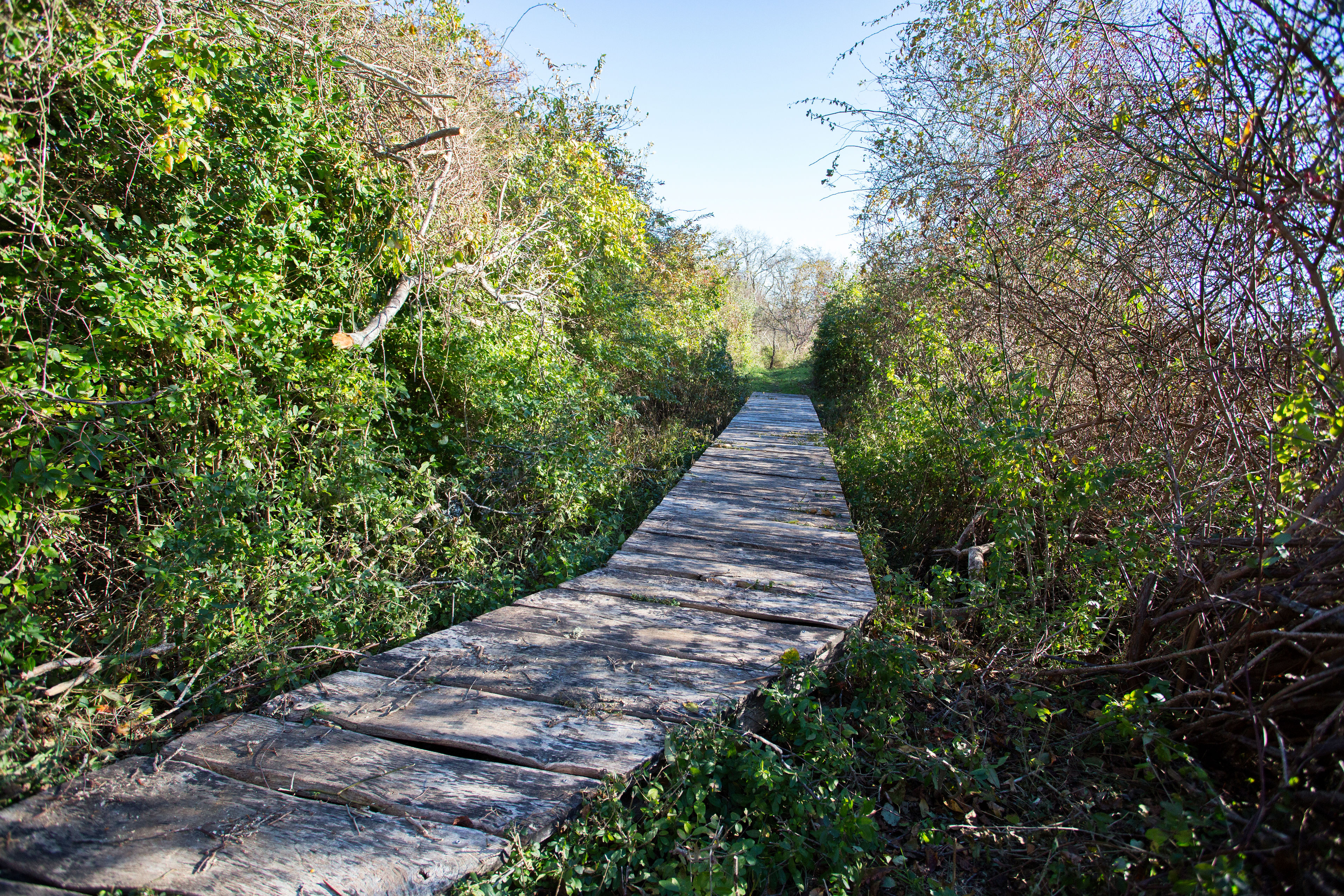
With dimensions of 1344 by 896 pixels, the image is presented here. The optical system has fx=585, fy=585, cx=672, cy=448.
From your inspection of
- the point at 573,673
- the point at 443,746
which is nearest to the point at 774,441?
the point at 573,673

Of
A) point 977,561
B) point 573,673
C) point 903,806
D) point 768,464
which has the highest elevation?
point 768,464

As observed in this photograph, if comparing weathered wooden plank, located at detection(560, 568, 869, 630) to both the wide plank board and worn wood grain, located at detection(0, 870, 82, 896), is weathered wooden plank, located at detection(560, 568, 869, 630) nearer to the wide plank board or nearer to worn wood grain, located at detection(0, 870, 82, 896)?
worn wood grain, located at detection(0, 870, 82, 896)

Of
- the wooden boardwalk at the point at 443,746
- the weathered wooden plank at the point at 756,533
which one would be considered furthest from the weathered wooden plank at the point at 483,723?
the weathered wooden plank at the point at 756,533

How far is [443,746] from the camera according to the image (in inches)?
77.8

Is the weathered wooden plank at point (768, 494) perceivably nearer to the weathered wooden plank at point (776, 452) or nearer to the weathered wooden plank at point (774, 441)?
the weathered wooden plank at point (776, 452)

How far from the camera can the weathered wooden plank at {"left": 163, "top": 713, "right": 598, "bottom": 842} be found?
1.69 meters

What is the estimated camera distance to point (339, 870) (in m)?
1.47

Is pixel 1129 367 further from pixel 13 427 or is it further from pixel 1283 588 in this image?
pixel 13 427

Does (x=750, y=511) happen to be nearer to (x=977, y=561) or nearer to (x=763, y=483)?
(x=763, y=483)

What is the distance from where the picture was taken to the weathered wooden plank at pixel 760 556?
11.2ft

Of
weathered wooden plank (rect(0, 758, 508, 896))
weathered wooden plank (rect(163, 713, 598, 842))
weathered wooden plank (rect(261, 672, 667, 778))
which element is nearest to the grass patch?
weathered wooden plank (rect(261, 672, 667, 778))

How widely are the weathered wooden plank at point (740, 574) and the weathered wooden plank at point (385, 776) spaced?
1633 millimetres

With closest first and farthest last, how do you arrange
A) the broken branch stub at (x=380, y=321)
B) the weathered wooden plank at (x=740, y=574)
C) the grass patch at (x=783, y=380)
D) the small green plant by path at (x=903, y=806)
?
the small green plant by path at (x=903, y=806) → the weathered wooden plank at (x=740, y=574) → the broken branch stub at (x=380, y=321) → the grass patch at (x=783, y=380)

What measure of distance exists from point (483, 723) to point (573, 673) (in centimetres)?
42
